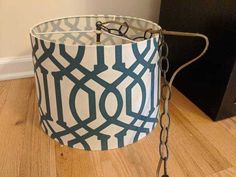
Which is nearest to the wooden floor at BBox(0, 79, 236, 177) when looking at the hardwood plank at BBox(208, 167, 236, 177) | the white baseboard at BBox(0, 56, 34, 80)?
the hardwood plank at BBox(208, 167, 236, 177)

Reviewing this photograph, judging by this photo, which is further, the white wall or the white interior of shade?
the white wall

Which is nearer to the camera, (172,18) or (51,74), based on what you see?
(51,74)

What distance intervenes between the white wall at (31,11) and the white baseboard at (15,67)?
0.02 m

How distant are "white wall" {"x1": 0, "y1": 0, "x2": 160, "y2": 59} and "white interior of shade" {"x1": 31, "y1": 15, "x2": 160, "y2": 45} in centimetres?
17

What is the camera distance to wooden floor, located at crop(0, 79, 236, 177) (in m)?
0.59

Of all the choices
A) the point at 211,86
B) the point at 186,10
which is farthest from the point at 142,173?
the point at 186,10

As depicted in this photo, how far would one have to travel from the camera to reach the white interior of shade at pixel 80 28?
2.43 feet

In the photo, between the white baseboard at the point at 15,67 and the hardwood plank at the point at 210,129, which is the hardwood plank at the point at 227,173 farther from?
the white baseboard at the point at 15,67

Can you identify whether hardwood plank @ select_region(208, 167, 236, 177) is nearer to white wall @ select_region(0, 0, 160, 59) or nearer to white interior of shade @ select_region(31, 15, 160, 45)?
white interior of shade @ select_region(31, 15, 160, 45)

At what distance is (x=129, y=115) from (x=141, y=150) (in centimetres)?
11

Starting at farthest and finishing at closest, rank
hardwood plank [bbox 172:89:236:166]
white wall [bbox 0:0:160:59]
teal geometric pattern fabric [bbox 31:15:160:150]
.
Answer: white wall [bbox 0:0:160:59], hardwood plank [bbox 172:89:236:166], teal geometric pattern fabric [bbox 31:15:160:150]

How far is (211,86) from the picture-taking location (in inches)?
29.7

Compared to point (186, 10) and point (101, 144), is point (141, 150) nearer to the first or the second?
point (101, 144)

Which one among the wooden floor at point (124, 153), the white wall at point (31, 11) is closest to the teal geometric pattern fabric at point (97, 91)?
the wooden floor at point (124, 153)
